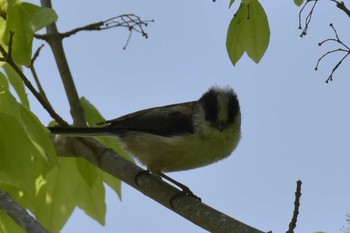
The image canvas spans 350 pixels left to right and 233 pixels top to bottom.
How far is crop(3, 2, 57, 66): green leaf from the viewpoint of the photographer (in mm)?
2188

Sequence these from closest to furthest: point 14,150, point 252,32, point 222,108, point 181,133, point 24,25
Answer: point 14,150 → point 24,25 → point 252,32 → point 181,133 → point 222,108

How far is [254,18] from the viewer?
2.60 meters

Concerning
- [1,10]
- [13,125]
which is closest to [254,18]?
[1,10]

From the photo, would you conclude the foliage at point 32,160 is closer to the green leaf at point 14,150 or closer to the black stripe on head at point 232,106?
the green leaf at point 14,150

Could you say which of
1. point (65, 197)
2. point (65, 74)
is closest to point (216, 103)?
point (65, 74)

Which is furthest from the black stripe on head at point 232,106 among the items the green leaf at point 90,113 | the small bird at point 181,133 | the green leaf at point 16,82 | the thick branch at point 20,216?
the thick branch at point 20,216

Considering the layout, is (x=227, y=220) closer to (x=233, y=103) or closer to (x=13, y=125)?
(x=13, y=125)

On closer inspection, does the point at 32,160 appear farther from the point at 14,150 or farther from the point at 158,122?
the point at 158,122

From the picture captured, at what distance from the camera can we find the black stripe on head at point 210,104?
10.9ft

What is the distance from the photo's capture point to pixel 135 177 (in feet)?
8.79

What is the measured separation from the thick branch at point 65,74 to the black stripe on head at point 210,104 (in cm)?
70

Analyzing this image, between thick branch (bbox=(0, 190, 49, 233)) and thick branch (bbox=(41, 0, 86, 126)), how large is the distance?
85 cm

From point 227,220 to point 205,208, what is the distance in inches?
6.8

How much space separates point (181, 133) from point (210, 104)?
28 centimetres
